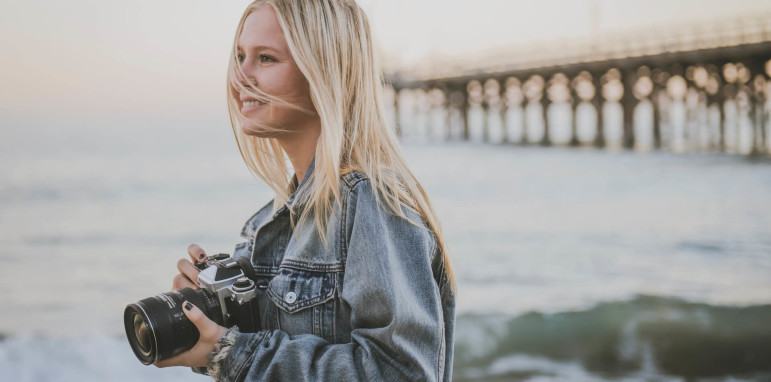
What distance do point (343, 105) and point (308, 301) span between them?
0.39m

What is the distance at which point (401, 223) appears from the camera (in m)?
1.17

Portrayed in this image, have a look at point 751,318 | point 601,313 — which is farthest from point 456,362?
point 751,318

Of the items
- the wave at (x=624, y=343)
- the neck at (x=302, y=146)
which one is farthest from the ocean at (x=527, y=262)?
the neck at (x=302, y=146)

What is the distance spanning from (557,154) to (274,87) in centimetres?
2501

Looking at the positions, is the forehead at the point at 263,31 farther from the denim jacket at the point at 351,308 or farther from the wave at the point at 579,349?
the wave at the point at 579,349

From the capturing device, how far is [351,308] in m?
1.18

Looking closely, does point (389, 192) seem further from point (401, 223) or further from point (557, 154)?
point (557, 154)

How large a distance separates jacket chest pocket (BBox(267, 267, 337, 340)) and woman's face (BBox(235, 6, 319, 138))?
0.31 m

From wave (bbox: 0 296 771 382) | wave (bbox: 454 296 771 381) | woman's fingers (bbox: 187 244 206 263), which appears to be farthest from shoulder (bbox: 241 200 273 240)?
wave (bbox: 454 296 771 381)

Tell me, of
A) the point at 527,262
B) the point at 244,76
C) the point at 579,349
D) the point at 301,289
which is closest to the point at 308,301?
the point at 301,289

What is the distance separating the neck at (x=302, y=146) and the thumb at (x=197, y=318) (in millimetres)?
364

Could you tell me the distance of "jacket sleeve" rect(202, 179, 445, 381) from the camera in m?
1.11

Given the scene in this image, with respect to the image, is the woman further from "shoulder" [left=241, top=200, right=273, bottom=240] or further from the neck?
"shoulder" [left=241, top=200, right=273, bottom=240]

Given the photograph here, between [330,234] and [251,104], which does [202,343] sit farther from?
[251,104]
